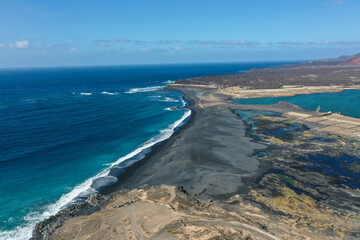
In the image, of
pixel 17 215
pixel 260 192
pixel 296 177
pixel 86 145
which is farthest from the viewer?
pixel 86 145

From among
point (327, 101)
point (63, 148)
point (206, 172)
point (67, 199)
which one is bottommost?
point (67, 199)

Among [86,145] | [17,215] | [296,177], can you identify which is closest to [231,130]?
[296,177]

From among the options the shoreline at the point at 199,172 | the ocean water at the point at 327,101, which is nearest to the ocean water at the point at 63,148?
the shoreline at the point at 199,172

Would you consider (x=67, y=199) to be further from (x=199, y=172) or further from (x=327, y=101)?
(x=327, y=101)

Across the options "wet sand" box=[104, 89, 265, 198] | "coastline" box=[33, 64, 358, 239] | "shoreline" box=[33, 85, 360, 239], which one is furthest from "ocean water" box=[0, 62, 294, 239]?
"wet sand" box=[104, 89, 265, 198]

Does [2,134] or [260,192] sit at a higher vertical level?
[2,134]

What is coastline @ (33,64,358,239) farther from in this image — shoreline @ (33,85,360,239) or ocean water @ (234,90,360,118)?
ocean water @ (234,90,360,118)

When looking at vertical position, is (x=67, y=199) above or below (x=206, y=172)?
below

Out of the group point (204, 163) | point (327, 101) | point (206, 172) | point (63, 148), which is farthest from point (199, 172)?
point (327, 101)

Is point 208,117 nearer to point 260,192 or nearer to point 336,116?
point 336,116
